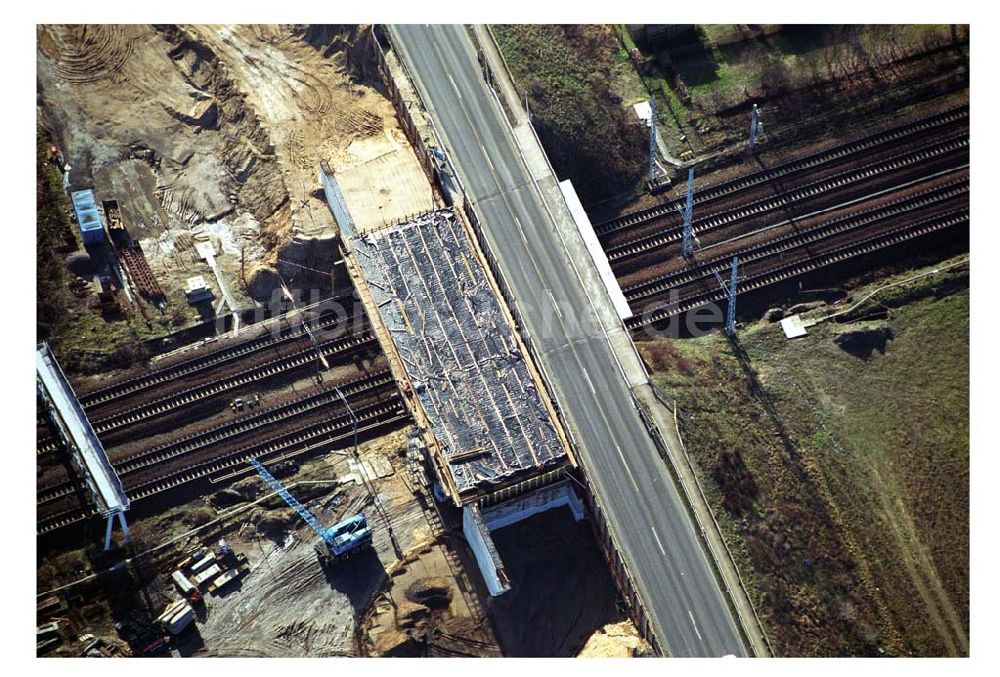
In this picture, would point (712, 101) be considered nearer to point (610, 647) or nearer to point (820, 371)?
point (820, 371)

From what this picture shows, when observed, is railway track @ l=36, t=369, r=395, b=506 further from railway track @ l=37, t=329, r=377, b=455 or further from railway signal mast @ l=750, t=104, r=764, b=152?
railway signal mast @ l=750, t=104, r=764, b=152

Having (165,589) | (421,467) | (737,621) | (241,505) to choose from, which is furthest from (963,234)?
(165,589)

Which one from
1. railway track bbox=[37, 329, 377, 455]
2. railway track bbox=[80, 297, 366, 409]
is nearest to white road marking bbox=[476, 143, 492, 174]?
railway track bbox=[37, 329, 377, 455]

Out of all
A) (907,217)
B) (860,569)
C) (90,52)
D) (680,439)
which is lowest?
(860,569)

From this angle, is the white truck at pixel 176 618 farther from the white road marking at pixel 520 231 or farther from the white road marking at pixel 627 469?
the white road marking at pixel 520 231

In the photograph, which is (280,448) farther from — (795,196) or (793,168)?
(793,168)

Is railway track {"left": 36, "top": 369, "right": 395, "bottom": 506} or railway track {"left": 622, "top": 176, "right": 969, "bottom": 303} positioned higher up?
railway track {"left": 36, "top": 369, "right": 395, "bottom": 506}
